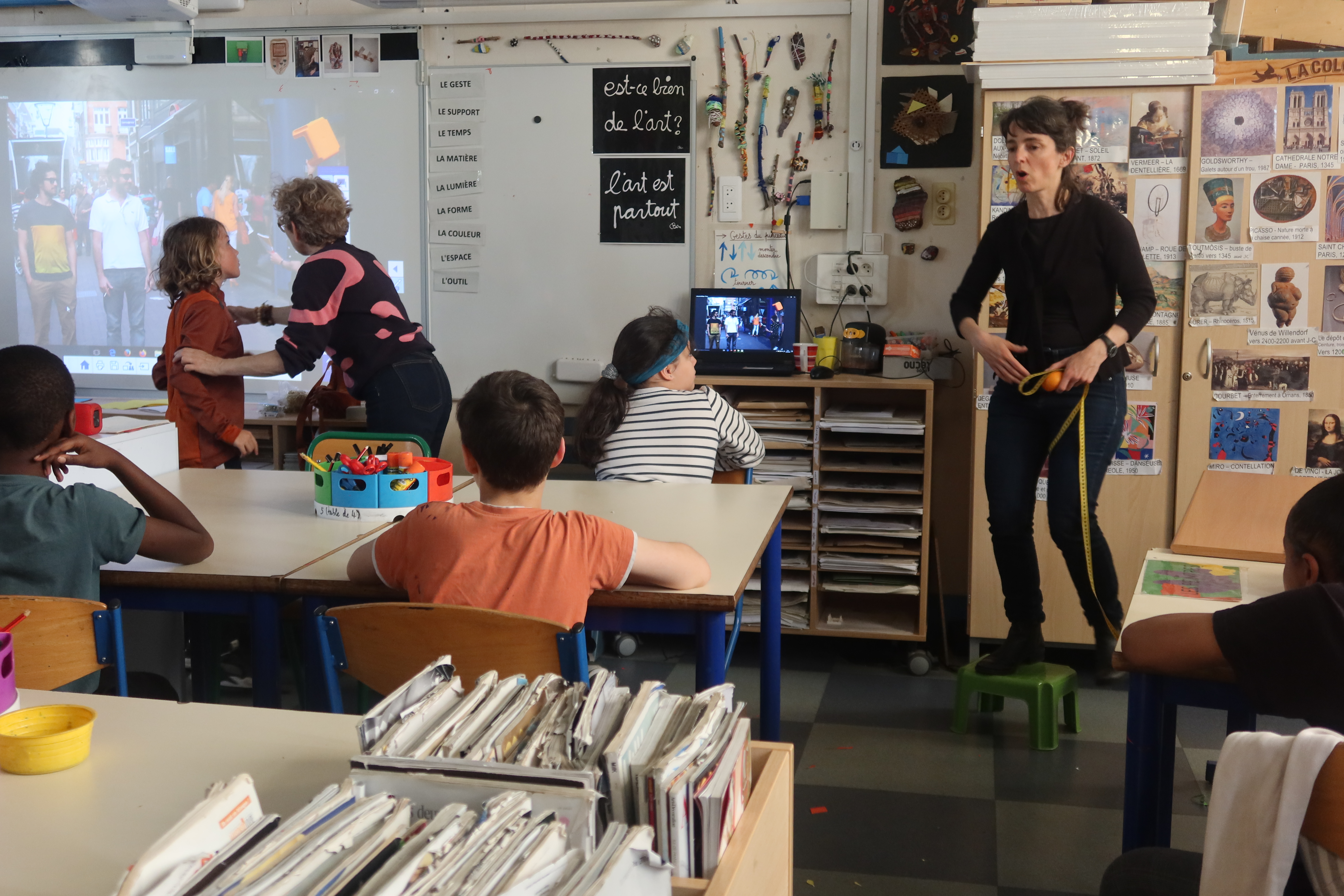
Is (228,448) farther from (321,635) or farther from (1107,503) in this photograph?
(1107,503)

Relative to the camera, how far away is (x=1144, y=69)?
3.18 meters

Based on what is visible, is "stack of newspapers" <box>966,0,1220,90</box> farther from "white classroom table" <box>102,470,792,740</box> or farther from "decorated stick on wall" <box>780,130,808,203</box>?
"white classroom table" <box>102,470,792,740</box>

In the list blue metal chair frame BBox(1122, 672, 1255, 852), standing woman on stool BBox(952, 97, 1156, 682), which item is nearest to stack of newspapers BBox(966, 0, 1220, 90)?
standing woman on stool BBox(952, 97, 1156, 682)

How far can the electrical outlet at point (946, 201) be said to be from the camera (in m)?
3.82

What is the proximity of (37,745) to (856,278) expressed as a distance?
10.6ft

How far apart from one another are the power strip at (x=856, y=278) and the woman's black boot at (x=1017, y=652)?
54.0 inches

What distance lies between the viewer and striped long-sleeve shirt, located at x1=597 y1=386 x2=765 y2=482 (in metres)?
2.73

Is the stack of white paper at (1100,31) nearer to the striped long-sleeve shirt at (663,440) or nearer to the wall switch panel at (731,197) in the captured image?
the wall switch panel at (731,197)

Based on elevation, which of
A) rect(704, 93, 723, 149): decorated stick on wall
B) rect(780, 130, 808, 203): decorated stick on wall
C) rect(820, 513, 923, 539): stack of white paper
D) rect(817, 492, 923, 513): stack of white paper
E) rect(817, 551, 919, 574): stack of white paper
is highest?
rect(704, 93, 723, 149): decorated stick on wall

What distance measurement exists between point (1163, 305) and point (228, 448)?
2654 mm

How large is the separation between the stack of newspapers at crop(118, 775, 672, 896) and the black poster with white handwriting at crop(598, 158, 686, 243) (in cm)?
342

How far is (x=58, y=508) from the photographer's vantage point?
1732 millimetres

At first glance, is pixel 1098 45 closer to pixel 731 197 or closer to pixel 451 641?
pixel 731 197

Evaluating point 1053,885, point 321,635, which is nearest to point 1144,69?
point 1053,885
